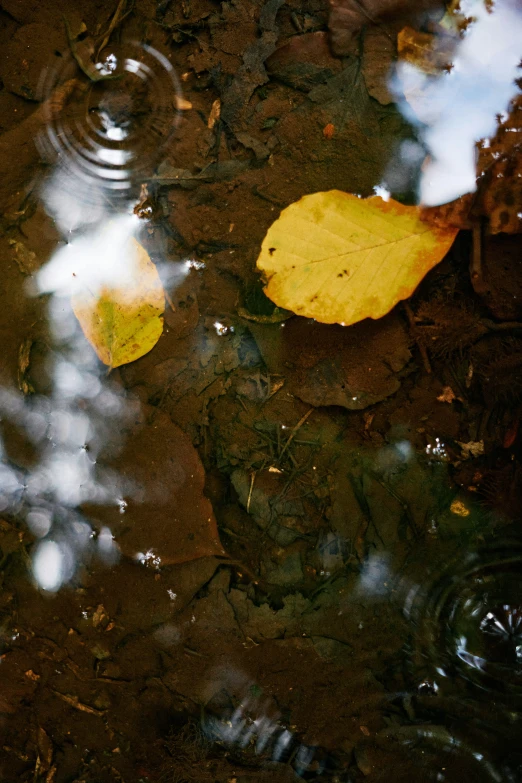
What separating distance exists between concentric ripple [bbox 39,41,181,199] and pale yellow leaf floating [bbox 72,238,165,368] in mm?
405

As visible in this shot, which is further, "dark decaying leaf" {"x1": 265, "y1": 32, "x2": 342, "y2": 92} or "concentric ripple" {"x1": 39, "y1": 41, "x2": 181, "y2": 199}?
"concentric ripple" {"x1": 39, "y1": 41, "x2": 181, "y2": 199}

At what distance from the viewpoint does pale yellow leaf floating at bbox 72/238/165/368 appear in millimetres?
2381

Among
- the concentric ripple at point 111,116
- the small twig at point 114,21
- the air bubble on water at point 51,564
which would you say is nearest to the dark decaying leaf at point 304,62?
the concentric ripple at point 111,116

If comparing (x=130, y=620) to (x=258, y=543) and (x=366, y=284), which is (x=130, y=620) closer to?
(x=258, y=543)

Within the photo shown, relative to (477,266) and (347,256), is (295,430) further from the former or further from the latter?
(477,266)

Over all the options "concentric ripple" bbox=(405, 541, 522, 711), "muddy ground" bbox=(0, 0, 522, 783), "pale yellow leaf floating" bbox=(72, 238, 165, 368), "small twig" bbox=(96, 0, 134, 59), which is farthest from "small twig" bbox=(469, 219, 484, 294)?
"small twig" bbox=(96, 0, 134, 59)

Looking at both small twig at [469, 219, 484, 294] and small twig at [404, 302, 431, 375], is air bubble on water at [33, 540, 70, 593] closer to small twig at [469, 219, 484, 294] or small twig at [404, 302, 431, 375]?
small twig at [404, 302, 431, 375]

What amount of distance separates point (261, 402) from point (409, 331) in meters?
0.63

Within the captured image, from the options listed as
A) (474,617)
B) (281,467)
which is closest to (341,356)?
(281,467)

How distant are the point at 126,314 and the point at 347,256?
34.5 inches

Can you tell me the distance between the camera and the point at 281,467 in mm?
2396

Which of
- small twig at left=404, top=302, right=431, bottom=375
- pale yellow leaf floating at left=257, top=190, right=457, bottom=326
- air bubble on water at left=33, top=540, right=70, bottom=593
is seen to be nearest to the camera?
pale yellow leaf floating at left=257, top=190, right=457, bottom=326

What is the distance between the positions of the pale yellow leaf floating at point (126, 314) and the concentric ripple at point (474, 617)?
1.44m

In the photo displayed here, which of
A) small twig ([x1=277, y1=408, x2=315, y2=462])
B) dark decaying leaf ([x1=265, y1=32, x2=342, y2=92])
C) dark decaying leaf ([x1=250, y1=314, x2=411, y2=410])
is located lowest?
small twig ([x1=277, y1=408, x2=315, y2=462])
